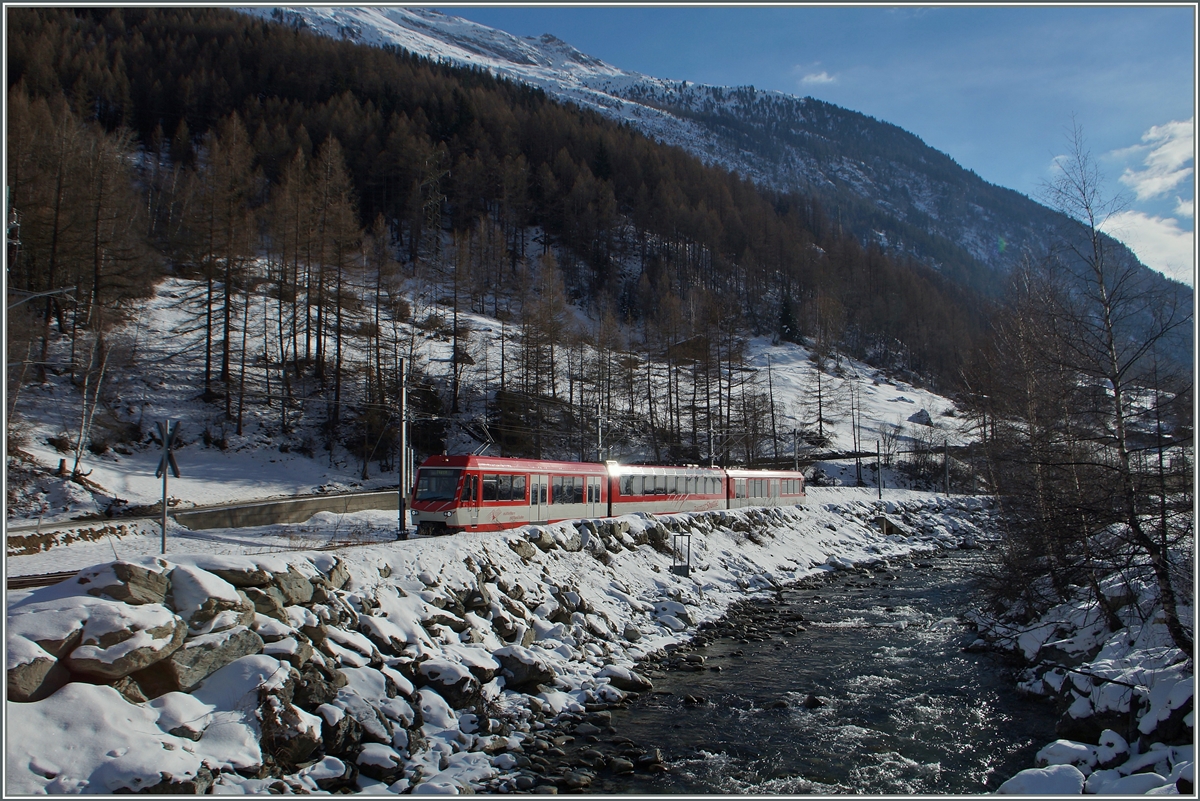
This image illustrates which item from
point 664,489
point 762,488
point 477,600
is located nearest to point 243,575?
point 477,600

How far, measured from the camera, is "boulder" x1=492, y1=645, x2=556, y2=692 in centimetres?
1159

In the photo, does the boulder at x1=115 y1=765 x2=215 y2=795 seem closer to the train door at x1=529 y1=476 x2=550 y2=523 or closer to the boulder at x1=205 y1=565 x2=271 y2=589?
the boulder at x1=205 y1=565 x2=271 y2=589

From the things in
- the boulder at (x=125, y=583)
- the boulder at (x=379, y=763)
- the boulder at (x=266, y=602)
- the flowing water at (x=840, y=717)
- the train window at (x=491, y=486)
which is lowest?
the flowing water at (x=840, y=717)

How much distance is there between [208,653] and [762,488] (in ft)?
102

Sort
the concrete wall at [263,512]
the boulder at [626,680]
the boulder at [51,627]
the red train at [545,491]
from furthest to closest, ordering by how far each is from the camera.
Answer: the concrete wall at [263,512]
the red train at [545,491]
the boulder at [626,680]
the boulder at [51,627]

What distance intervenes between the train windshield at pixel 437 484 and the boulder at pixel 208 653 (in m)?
10.1

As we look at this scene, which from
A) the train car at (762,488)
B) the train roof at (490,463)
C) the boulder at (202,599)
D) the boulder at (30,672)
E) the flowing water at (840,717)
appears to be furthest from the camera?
the train car at (762,488)

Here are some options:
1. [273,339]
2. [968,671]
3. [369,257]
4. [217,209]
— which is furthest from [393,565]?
[369,257]

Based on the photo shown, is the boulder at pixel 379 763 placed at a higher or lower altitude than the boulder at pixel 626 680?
higher

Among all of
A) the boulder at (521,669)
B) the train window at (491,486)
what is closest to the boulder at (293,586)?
the boulder at (521,669)

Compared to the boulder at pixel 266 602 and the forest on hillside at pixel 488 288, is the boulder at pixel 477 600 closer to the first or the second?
the boulder at pixel 266 602

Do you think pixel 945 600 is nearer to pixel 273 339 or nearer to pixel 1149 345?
pixel 1149 345

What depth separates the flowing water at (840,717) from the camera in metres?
9.06

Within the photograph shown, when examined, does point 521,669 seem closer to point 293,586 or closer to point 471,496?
point 293,586
